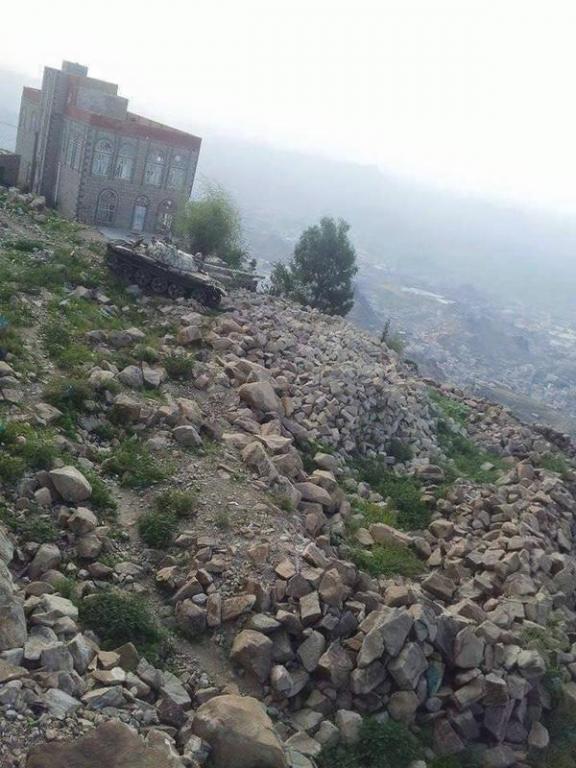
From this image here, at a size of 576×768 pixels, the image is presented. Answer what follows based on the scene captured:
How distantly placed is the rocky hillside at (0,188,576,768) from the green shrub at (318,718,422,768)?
3cm

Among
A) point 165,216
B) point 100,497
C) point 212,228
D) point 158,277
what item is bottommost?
point 100,497

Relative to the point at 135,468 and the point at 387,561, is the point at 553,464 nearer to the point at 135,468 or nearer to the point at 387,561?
the point at 387,561

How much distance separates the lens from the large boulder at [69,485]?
33.0 feet

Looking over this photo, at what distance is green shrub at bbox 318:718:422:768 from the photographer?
8.16m

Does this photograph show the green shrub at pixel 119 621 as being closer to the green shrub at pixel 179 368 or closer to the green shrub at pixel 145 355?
the green shrub at pixel 179 368

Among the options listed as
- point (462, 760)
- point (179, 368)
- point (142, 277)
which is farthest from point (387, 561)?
point (142, 277)

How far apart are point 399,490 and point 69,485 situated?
765cm

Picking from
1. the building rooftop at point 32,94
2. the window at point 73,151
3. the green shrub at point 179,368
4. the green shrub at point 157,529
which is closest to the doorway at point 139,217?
the window at point 73,151

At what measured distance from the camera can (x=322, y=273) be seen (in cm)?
3503

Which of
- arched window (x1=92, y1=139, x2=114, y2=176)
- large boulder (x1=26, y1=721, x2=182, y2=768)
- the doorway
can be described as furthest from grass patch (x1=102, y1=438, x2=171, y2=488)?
the doorway

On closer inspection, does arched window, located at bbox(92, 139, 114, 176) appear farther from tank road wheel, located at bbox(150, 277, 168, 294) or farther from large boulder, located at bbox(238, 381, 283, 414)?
large boulder, located at bbox(238, 381, 283, 414)

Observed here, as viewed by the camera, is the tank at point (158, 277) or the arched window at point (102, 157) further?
the arched window at point (102, 157)

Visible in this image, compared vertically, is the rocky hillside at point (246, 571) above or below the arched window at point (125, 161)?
below

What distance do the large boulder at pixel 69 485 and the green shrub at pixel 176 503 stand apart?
1.10 metres
